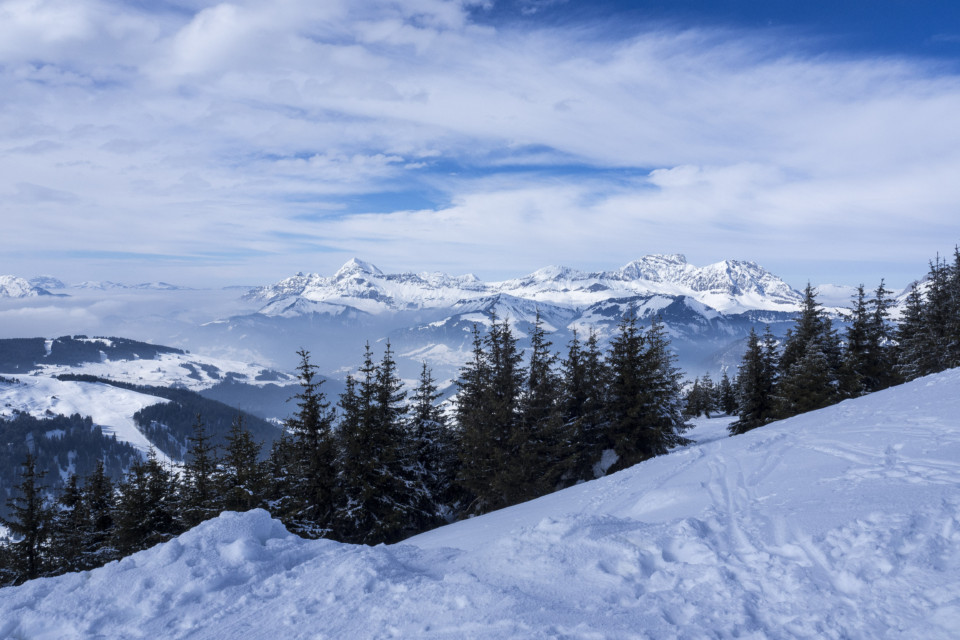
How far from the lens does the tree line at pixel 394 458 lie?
68.6ft

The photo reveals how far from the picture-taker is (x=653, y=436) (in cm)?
2280

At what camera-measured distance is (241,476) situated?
1981 centimetres

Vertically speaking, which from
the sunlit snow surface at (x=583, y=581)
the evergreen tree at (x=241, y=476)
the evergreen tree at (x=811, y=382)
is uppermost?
the sunlit snow surface at (x=583, y=581)

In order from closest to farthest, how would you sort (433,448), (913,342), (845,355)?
(433,448), (845,355), (913,342)

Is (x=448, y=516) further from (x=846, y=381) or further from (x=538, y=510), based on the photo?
(x=846, y=381)

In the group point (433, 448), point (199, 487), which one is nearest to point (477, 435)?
point (433, 448)

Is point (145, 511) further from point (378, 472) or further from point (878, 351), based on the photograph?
point (878, 351)

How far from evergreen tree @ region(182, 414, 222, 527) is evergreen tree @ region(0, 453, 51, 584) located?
6.92 meters

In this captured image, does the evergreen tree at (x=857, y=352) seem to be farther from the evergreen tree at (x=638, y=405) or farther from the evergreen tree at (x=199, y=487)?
the evergreen tree at (x=199, y=487)

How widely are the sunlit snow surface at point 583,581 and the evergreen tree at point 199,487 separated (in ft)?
51.0

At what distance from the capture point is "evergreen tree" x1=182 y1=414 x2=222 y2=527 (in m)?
A: 20.5

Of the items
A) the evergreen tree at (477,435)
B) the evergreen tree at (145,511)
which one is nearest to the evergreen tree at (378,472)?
the evergreen tree at (477,435)

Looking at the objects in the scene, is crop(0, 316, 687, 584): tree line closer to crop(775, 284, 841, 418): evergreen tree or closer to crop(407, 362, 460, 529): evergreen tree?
crop(407, 362, 460, 529): evergreen tree

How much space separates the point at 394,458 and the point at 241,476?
667 cm
